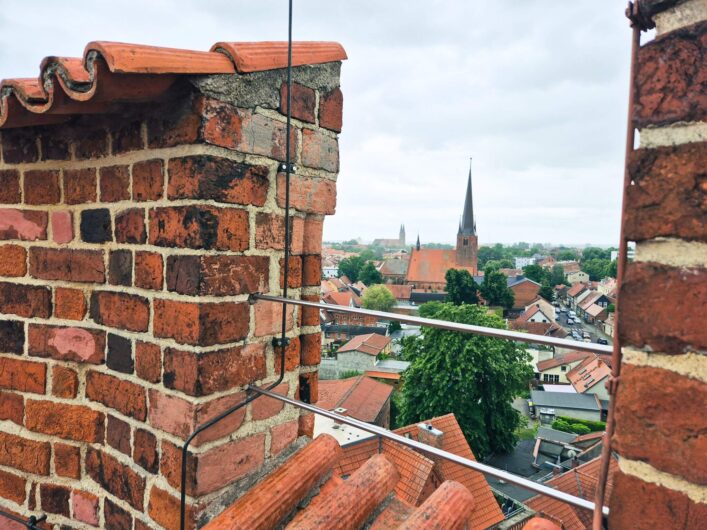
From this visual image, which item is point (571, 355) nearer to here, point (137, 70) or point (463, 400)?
point (463, 400)

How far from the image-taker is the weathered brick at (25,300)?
1.41 meters

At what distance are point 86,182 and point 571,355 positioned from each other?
34595 mm

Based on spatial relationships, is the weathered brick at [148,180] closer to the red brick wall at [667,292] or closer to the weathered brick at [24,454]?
the weathered brick at [24,454]

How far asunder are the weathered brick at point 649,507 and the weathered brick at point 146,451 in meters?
1.08

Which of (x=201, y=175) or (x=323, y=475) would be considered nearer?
(x=201, y=175)

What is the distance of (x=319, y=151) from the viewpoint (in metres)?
1.46

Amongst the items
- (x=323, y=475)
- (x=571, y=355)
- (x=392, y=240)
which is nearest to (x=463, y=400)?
(x=323, y=475)

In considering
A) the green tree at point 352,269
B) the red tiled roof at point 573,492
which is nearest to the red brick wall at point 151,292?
the red tiled roof at point 573,492

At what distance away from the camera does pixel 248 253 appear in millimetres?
Result: 1246

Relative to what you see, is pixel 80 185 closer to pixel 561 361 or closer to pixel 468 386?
pixel 468 386

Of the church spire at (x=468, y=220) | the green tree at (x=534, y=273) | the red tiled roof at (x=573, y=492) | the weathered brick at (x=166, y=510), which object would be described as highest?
the church spire at (x=468, y=220)

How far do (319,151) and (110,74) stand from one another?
2.15 feet

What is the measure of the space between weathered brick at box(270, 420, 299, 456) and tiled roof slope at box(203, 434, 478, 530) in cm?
7

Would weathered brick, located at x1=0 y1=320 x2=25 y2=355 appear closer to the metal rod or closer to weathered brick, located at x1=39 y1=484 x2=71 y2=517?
weathered brick, located at x1=39 y1=484 x2=71 y2=517
